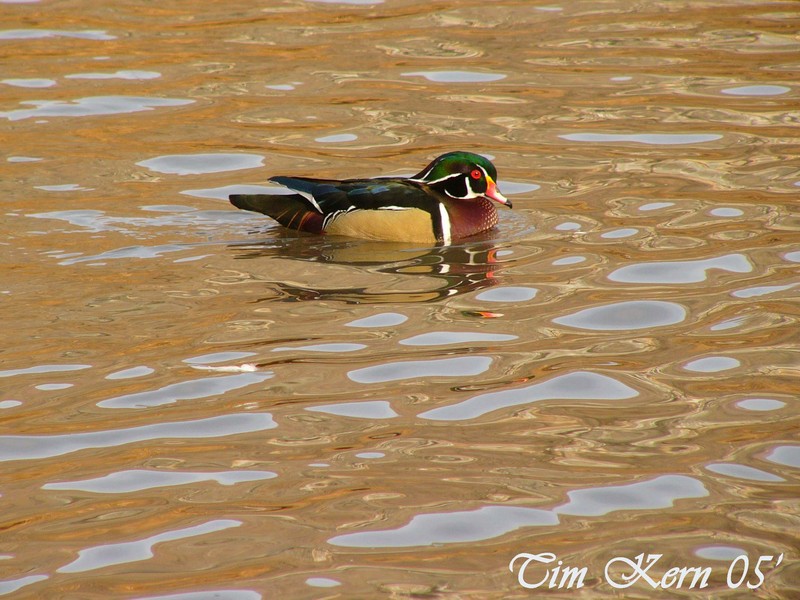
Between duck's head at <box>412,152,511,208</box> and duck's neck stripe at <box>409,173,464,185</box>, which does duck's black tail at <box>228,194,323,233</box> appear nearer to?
duck's neck stripe at <box>409,173,464,185</box>

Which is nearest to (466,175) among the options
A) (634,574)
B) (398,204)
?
(398,204)

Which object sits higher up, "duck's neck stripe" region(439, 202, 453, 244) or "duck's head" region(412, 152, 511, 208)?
"duck's head" region(412, 152, 511, 208)

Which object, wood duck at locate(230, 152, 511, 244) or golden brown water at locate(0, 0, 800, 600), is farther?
wood duck at locate(230, 152, 511, 244)

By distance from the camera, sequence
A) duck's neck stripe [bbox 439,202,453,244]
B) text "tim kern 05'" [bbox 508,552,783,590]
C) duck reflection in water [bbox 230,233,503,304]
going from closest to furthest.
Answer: text "tim kern 05'" [bbox 508,552,783,590] → duck reflection in water [bbox 230,233,503,304] → duck's neck stripe [bbox 439,202,453,244]

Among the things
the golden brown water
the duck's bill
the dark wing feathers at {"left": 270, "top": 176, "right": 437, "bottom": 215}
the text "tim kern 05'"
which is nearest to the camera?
the text "tim kern 05'"

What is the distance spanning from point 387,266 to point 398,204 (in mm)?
722

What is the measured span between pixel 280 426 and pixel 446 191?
396cm

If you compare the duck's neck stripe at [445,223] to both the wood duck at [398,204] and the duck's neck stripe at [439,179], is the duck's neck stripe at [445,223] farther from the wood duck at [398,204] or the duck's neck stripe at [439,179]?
the duck's neck stripe at [439,179]

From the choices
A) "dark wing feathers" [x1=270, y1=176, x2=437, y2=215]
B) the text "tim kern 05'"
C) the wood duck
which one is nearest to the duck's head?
the wood duck

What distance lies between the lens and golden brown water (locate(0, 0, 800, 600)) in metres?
5.02

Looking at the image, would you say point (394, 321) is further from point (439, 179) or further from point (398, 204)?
point (439, 179)

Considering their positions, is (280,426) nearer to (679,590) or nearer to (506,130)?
(679,590)


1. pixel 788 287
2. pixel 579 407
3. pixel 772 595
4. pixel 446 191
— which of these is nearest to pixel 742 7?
pixel 446 191

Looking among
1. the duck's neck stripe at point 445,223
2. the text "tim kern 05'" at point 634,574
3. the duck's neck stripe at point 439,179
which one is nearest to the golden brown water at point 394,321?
the text "tim kern 05'" at point 634,574
